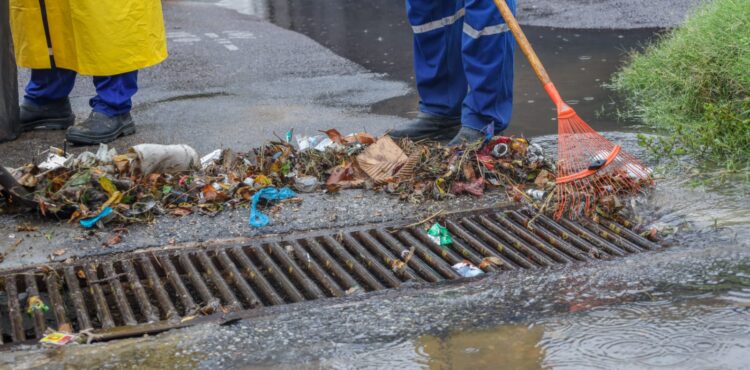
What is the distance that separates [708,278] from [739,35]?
6.71ft

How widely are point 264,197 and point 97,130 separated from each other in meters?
1.30

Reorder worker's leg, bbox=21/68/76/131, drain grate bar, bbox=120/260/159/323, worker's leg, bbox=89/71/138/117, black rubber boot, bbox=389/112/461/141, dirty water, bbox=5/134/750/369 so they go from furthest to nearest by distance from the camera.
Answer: worker's leg, bbox=21/68/76/131 < worker's leg, bbox=89/71/138/117 < black rubber boot, bbox=389/112/461/141 < drain grate bar, bbox=120/260/159/323 < dirty water, bbox=5/134/750/369

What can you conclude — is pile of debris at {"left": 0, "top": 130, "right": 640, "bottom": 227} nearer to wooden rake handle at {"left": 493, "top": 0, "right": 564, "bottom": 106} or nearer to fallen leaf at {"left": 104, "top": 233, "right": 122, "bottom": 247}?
fallen leaf at {"left": 104, "top": 233, "right": 122, "bottom": 247}

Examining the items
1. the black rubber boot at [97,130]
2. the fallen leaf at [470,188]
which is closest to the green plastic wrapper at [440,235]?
the fallen leaf at [470,188]

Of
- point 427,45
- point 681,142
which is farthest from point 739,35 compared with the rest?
point 427,45

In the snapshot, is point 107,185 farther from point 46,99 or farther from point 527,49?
point 527,49

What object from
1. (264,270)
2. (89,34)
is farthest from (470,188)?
(89,34)

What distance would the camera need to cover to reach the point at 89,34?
420cm

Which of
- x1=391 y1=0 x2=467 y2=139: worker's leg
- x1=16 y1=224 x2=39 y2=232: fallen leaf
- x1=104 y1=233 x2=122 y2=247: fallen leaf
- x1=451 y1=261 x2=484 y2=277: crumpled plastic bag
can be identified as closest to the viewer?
x1=451 y1=261 x2=484 y2=277: crumpled plastic bag

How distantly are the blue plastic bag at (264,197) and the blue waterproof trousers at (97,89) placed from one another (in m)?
1.32

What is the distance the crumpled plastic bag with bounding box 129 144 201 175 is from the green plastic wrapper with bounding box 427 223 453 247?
3.62 feet

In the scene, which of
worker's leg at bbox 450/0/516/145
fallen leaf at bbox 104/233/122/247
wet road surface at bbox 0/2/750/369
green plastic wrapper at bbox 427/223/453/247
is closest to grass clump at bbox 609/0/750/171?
wet road surface at bbox 0/2/750/369

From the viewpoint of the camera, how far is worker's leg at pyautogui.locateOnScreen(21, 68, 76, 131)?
4.48 m

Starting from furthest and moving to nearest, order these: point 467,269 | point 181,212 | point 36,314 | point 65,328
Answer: point 181,212
point 467,269
point 36,314
point 65,328
